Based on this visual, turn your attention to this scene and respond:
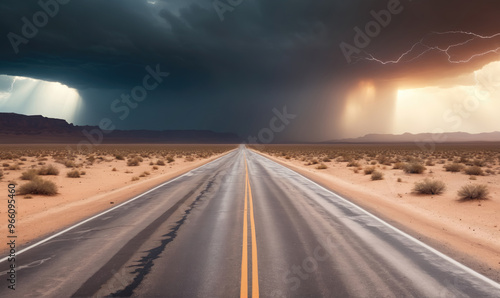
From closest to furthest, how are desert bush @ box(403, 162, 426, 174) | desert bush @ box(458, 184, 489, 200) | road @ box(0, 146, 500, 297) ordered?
1. road @ box(0, 146, 500, 297)
2. desert bush @ box(458, 184, 489, 200)
3. desert bush @ box(403, 162, 426, 174)

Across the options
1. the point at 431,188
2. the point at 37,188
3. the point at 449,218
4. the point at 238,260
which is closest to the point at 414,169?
the point at 431,188

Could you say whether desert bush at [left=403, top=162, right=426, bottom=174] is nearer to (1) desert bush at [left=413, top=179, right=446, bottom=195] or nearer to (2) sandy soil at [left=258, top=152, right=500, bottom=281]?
(2) sandy soil at [left=258, top=152, right=500, bottom=281]

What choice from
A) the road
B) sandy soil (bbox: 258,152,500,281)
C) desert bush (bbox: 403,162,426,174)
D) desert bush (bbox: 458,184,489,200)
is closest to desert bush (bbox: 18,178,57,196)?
the road

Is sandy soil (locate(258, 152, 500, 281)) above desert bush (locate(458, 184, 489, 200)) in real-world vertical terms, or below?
below

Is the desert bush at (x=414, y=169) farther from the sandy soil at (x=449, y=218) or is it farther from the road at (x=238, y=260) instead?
the road at (x=238, y=260)

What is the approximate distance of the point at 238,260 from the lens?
21.7ft

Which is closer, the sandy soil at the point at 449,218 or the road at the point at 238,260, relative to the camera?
the road at the point at 238,260

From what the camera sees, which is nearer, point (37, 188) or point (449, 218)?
point (449, 218)

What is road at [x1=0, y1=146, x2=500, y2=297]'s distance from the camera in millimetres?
5348

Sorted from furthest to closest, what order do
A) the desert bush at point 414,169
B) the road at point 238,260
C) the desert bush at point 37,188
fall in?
the desert bush at point 414,169 < the desert bush at point 37,188 < the road at point 238,260

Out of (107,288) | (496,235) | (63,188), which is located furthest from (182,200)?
(496,235)

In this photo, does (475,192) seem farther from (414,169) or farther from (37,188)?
(37,188)

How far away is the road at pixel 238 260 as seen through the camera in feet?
17.5

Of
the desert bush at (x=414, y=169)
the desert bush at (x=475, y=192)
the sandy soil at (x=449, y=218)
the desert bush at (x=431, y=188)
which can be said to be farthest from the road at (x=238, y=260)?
the desert bush at (x=414, y=169)
